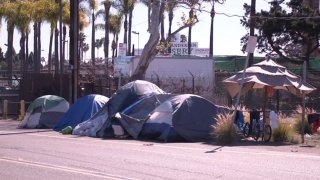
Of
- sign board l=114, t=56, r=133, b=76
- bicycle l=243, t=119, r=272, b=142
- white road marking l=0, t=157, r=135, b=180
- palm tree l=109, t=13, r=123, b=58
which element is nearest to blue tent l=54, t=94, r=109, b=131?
bicycle l=243, t=119, r=272, b=142

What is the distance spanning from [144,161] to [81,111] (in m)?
11.0

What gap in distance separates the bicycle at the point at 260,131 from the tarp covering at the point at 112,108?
169 inches

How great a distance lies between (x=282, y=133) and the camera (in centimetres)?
1958

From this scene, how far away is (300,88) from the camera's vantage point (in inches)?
779

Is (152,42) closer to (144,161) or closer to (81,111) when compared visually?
(81,111)

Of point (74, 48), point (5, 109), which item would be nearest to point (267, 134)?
point (74, 48)

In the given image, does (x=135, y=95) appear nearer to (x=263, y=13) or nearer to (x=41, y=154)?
(x=41, y=154)

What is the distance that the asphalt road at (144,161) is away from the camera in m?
11.4

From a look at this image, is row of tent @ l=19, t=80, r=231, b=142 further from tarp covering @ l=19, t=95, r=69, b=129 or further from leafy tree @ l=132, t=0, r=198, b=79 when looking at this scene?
leafy tree @ l=132, t=0, r=198, b=79

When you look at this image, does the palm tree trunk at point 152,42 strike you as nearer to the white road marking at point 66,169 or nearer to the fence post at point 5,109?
the fence post at point 5,109

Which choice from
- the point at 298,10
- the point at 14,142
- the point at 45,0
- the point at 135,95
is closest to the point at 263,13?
the point at 298,10

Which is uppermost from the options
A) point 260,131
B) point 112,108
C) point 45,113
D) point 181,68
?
point 181,68

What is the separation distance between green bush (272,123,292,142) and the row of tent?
2021mm

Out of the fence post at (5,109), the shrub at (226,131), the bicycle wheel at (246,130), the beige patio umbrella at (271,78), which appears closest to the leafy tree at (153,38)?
the fence post at (5,109)
